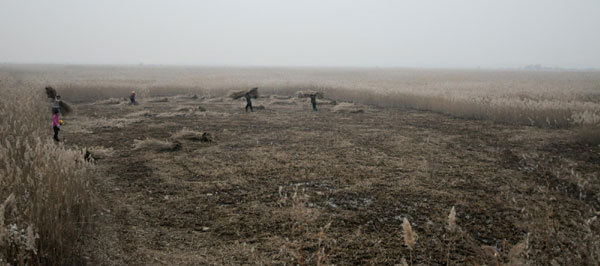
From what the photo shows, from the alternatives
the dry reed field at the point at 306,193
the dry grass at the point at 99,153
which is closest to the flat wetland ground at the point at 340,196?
the dry reed field at the point at 306,193

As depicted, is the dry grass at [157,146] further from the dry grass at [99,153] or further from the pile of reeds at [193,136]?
the pile of reeds at [193,136]

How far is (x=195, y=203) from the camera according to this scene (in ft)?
15.7

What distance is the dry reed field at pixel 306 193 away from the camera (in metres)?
3.29

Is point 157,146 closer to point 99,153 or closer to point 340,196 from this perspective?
point 99,153

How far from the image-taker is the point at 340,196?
5.10 m


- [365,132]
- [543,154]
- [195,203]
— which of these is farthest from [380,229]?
[365,132]

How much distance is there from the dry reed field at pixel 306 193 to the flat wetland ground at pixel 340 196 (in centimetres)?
3

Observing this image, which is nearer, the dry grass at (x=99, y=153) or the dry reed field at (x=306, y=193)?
the dry reed field at (x=306, y=193)

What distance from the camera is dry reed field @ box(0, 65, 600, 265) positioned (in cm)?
329

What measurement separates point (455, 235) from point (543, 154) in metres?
5.26

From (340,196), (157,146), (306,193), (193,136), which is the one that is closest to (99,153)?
(157,146)

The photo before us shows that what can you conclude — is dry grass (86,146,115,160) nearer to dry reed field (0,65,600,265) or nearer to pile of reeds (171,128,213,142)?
dry reed field (0,65,600,265)

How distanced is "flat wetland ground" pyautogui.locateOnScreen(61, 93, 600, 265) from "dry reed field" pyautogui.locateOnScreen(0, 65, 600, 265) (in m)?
0.03

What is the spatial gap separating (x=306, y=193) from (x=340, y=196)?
504mm
